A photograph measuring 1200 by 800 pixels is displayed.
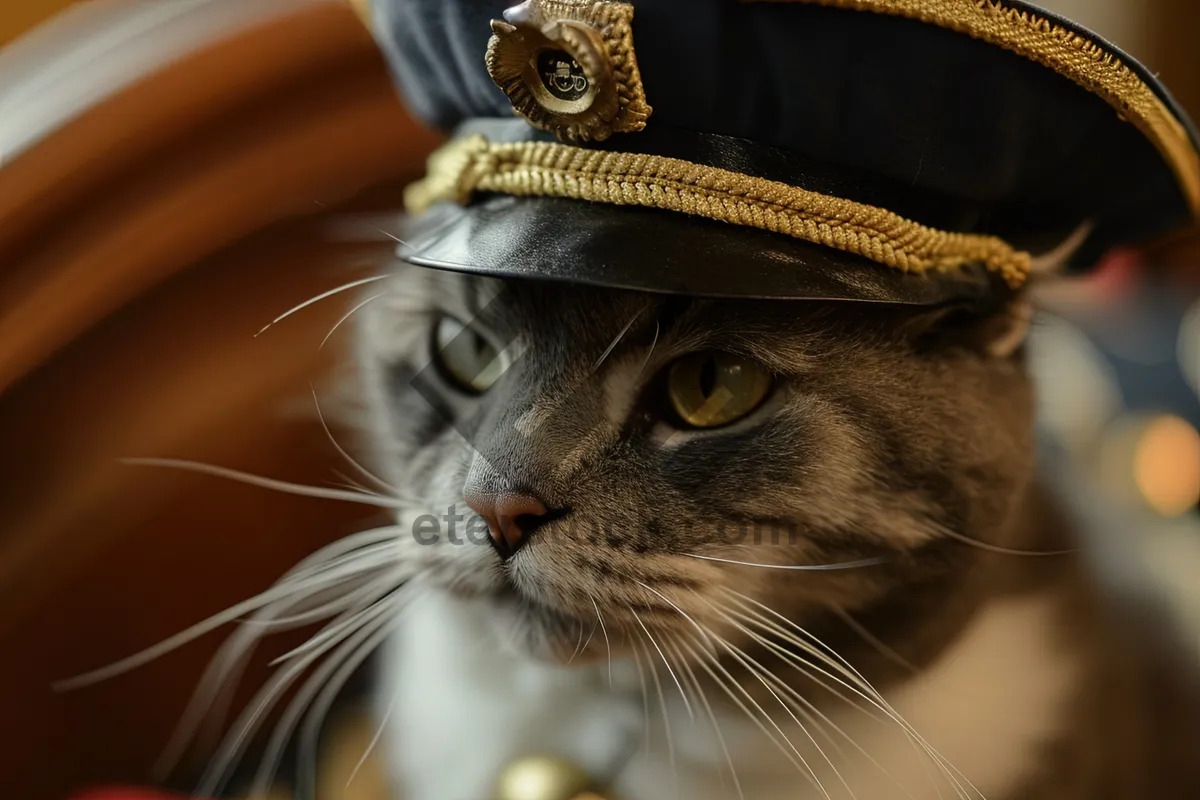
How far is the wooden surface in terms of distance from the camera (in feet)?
2.08

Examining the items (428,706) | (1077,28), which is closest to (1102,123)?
(1077,28)

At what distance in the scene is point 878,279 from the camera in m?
0.43

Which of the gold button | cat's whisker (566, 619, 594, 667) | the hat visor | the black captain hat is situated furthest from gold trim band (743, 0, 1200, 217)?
the gold button

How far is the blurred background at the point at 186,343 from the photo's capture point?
63 cm

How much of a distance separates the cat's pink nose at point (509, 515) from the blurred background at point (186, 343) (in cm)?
23

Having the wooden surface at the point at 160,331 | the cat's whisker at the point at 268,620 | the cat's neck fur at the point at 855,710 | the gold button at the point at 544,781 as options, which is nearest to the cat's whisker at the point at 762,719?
the cat's neck fur at the point at 855,710

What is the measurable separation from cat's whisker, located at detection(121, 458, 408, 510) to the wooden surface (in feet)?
0.04

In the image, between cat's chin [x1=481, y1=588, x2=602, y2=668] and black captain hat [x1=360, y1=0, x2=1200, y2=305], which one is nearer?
black captain hat [x1=360, y1=0, x2=1200, y2=305]

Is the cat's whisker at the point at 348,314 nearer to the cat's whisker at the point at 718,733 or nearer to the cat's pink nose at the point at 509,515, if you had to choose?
the cat's pink nose at the point at 509,515

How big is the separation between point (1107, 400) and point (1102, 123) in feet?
1.28

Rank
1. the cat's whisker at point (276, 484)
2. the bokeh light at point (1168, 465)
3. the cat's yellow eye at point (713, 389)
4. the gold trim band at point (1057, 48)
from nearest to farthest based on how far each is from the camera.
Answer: the gold trim band at point (1057, 48) → the cat's yellow eye at point (713, 389) → the cat's whisker at point (276, 484) → the bokeh light at point (1168, 465)

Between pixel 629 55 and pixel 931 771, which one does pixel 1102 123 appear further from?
pixel 931 771

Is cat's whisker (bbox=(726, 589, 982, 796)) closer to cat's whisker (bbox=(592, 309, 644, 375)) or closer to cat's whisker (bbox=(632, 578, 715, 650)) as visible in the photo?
cat's whisker (bbox=(632, 578, 715, 650))

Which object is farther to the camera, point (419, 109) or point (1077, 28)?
point (419, 109)
